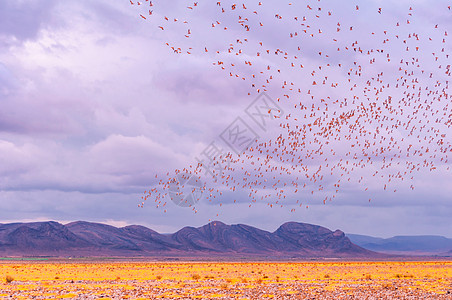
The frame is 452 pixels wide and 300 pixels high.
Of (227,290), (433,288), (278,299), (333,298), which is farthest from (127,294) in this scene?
(433,288)

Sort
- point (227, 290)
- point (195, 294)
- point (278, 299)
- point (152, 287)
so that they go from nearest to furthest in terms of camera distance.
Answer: point (278, 299) → point (195, 294) → point (227, 290) → point (152, 287)

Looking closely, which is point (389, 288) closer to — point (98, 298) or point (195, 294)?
point (195, 294)

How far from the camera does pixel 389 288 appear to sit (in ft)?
149

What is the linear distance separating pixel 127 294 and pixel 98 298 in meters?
3.36

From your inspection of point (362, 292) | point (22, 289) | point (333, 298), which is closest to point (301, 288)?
point (362, 292)

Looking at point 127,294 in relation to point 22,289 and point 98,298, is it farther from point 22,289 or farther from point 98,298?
point 22,289

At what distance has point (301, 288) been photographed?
45156 mm

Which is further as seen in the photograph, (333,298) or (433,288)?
(433,288)

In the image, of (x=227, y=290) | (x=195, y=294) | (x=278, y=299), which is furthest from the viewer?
(x=227, y=290)

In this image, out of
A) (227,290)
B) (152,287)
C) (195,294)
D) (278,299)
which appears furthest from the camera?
(152,287)

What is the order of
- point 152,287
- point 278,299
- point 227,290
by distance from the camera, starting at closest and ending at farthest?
point 278,299 → point 227,290 → point 152,287

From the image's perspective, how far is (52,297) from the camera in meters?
38.7

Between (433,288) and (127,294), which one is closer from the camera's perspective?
(127,294)

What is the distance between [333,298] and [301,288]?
8.53m
